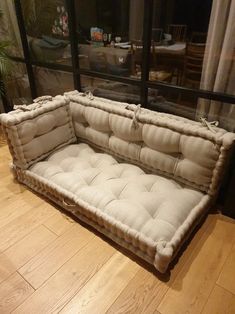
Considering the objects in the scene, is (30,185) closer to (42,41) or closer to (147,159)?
(147,159)

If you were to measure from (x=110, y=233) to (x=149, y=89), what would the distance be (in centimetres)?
105

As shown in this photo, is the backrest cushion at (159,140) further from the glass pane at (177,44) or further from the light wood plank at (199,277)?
the glass pane at (177,44)

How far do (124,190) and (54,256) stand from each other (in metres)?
0.55

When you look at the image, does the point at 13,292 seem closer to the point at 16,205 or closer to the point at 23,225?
the point at 23,225

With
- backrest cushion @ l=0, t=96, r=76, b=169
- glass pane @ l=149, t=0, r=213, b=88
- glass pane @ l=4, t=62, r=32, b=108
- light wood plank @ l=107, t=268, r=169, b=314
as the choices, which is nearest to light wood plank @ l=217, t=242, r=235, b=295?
light wood plank @ l=107, t=268, r=169, b=314

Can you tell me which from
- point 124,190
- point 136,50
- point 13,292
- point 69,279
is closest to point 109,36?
point 136,50

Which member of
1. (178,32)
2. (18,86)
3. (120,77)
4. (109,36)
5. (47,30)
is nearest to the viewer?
(120,77)

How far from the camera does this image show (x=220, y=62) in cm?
140

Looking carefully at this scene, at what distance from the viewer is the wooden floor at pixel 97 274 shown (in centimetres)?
118

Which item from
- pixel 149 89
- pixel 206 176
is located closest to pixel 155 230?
pixel 206 176

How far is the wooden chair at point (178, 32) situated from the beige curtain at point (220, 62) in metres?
1.21

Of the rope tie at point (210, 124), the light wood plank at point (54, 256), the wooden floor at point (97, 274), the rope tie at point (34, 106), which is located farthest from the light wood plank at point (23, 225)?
the rope tie at point (210, 124)

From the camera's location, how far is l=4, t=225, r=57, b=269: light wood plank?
140 centimetres

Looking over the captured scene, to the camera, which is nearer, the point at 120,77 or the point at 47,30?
the point at 120,77
